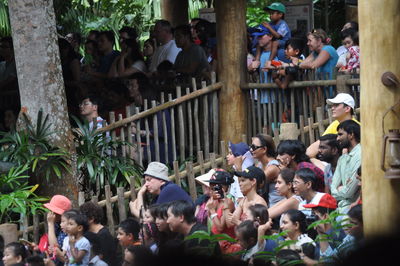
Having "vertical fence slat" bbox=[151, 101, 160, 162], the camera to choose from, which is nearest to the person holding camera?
the camera

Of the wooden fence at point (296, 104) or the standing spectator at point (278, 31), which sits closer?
the wooden fence at point (296, 104)

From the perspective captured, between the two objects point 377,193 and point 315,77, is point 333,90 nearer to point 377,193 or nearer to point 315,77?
point 315,77

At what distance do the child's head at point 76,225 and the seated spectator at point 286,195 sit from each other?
1512 mm

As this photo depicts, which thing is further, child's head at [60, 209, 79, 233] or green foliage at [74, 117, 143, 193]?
green foliage at [74, 117, 143, 193]

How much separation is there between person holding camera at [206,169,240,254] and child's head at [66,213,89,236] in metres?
1.04

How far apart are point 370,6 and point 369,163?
984 millimetres

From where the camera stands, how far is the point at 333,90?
30.6ft

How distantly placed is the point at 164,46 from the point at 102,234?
4885mm

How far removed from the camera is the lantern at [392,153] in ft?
16.7

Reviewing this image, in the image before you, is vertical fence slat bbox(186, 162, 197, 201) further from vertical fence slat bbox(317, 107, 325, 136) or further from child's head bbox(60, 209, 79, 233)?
child's head bbox(60, 209, 79, 233)

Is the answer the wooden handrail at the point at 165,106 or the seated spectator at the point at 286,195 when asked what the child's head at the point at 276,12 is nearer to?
the wooden handrail at the point at 165,106

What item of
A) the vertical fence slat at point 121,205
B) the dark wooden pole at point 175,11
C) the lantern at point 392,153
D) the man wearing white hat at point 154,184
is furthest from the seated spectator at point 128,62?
the lantern at point 392,153

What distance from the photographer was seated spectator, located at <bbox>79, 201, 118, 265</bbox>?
257 inches

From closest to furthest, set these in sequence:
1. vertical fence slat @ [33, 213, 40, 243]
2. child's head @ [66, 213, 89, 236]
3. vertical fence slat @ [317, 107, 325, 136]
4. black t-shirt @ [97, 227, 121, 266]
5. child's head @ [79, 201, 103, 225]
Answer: black t-shirt @ [97, 227, 121, 266] < child's head @ [66, 213, 89, 236] < child's head @ [79, 201, 103, 225] < vertical fence slat @ [33, 213, 40, 243] < vertical fence slat @ [317, 107, 325, 136]
